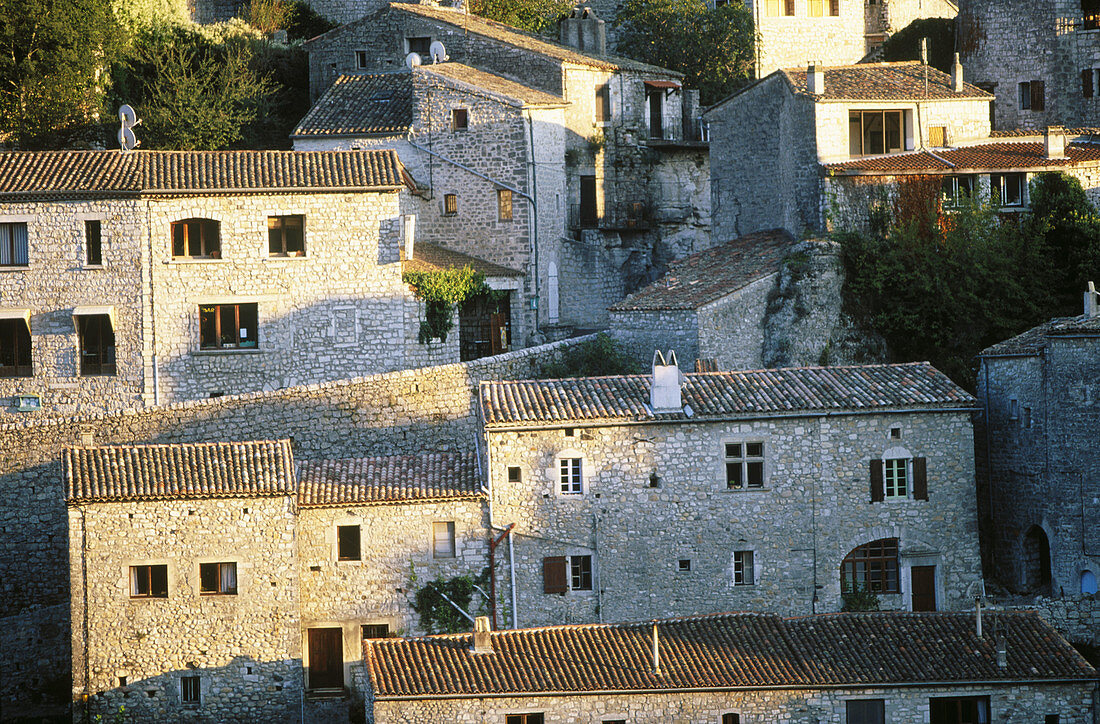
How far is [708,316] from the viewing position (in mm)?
38500

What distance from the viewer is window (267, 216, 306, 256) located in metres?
40.8

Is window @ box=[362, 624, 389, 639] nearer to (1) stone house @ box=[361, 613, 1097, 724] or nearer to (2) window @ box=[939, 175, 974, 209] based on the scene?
(1) stone house @ box=[361, 613, 1097, 724]

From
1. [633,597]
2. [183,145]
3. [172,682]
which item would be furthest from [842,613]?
[183,145]

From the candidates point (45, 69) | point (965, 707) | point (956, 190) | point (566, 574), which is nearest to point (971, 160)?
point (956, 190)

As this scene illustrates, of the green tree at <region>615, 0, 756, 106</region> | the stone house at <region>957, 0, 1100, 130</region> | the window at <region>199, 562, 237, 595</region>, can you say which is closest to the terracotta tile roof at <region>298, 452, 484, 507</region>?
the window at <region>199, 562, 237, 595</region>

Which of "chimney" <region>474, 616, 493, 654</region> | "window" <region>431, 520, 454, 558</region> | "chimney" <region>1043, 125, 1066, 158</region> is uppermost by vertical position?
"chimney" <region>1043, 125, 1066, 158</region>

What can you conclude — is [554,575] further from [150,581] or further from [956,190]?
[956,190]

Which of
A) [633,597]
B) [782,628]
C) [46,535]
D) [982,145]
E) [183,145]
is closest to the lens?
[782,628]

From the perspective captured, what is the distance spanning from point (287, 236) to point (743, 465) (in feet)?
49.3

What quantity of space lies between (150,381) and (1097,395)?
2349cm

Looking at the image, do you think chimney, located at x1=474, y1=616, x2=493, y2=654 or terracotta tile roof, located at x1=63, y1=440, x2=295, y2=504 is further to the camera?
terracotta tile roof, located at x1=63, y1=440, x2=295, y2=504

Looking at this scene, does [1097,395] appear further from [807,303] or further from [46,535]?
[46,535]

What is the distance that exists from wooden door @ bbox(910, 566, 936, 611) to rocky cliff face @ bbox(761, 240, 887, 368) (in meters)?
7.77

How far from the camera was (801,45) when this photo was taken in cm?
5759
